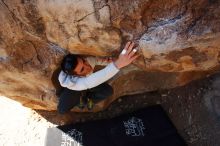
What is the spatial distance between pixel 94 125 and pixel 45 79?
1.88 ft

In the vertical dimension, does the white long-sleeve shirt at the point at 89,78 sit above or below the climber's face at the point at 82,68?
below

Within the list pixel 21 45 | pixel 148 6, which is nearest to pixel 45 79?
pixel 21 45

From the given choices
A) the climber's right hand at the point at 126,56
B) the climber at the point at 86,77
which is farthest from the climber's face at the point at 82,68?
the climber's right hand at the point at 126,56

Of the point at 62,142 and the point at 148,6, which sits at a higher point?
the point at 148,6

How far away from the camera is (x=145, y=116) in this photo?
10.8ft

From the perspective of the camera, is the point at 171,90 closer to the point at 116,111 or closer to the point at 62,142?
the point at 116,111

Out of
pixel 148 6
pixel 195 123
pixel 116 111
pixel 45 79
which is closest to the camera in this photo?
pixel 148 6

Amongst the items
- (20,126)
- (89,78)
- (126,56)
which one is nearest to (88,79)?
(89,78)

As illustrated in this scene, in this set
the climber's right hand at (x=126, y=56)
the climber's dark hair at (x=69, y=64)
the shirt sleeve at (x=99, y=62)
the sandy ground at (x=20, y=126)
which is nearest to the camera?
the climber's right hand at (x=126, y=56)

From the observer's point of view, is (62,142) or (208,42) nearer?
(208,42)

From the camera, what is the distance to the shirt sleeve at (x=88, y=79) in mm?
2623

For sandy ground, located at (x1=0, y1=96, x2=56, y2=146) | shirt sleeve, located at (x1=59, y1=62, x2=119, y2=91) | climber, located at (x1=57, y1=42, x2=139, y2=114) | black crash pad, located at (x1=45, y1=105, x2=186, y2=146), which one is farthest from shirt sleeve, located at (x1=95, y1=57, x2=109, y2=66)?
sandy ground, located at (x1=0, y1=96, x2=56, y2=146)

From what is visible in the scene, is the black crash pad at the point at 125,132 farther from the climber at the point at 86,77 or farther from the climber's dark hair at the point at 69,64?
the climber's dark hair at the point at 69,64

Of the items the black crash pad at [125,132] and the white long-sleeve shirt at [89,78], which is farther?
the black crash pad at [125,132]
